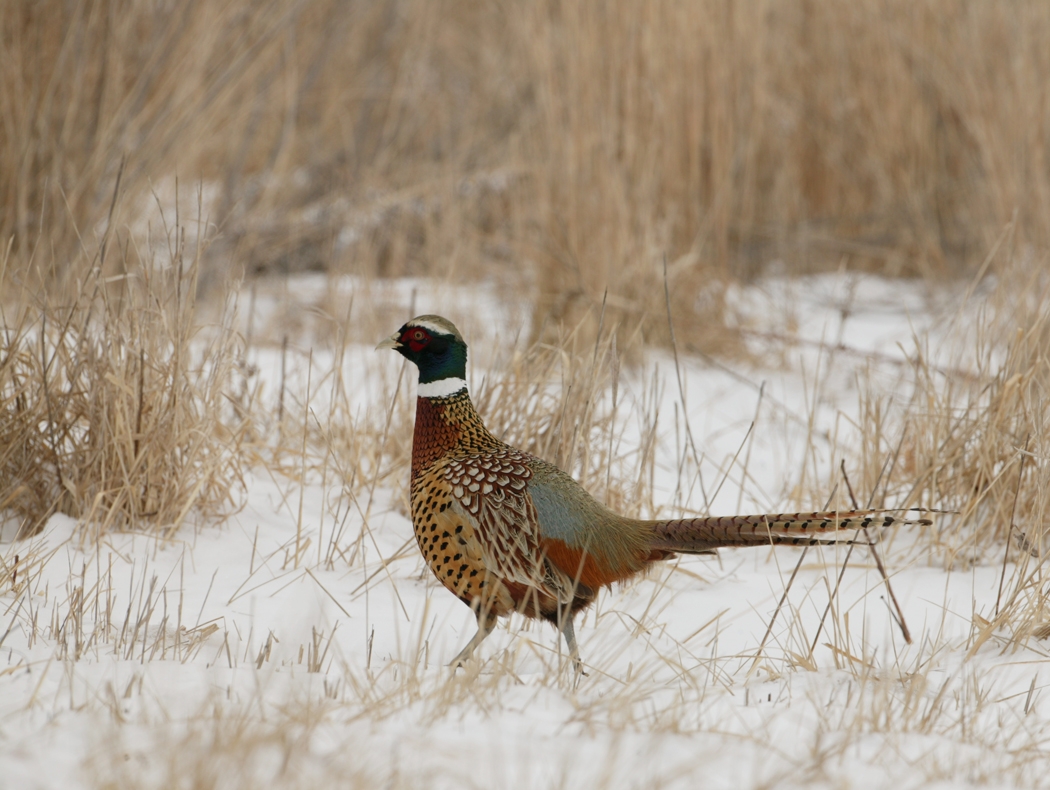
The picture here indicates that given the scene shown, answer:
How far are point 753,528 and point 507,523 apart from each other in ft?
1.78

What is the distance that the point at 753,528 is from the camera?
239cm

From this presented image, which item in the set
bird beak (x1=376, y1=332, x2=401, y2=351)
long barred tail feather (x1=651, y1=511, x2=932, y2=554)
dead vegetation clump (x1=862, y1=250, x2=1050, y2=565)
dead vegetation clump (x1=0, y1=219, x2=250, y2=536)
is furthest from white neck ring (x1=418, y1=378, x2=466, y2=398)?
dead vegetation clump (x1=862, y1=250, x2=1050, y2=565)

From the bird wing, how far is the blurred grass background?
1.45 metres

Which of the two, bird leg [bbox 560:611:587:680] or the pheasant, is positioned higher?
the pheasant

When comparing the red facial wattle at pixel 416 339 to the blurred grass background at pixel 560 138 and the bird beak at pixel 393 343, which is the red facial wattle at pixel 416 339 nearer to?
the bird beak at pixel 393 343

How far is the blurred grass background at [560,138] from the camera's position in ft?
15.4

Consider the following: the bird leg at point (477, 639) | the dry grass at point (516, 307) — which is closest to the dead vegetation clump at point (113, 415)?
the dry grass at point (516, 307)

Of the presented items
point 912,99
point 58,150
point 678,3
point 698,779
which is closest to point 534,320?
point 678,3

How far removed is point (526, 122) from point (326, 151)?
283 centimetres

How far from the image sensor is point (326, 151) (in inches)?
307

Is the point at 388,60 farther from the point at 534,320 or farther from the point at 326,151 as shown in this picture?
the point at 534,320

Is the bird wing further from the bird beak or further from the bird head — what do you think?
the bird beak

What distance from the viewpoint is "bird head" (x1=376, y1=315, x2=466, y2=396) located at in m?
2.78

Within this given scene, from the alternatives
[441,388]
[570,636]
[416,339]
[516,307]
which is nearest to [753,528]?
[570,636]
